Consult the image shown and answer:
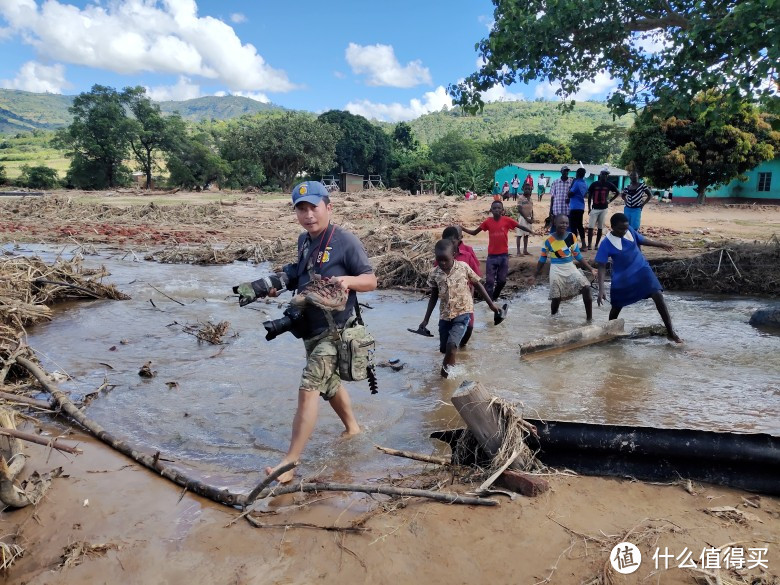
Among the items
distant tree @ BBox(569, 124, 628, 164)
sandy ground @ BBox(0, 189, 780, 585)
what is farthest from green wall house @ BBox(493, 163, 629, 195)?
sandy ground @ BBox(0, 189, 780, 585)

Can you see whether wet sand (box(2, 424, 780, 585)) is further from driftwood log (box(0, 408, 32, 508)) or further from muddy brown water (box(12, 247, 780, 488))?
muddy brown water (box(12, 247, 780, 488))

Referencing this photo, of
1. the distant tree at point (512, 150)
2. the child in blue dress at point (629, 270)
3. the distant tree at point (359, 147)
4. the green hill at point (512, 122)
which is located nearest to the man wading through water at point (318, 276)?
the child in blue dress at point (629, 270)

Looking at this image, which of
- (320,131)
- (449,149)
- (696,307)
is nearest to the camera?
(696,307)

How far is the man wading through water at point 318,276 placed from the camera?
A: 3.66 meters

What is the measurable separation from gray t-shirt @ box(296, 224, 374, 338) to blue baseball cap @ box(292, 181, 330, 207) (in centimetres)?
23

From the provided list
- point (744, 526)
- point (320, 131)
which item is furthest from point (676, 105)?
point (320, 131)

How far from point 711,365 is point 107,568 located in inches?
230

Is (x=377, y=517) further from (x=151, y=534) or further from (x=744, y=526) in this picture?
(x=744, y=526)

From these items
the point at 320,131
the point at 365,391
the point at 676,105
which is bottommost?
the point at 365,391

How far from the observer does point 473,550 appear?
2.81m

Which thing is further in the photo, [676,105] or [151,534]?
[676,105]

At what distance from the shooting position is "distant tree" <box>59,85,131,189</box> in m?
44.9

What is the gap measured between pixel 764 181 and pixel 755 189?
580 mm

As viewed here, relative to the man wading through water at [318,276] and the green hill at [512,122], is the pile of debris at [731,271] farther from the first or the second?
the green hill at [512,122]
